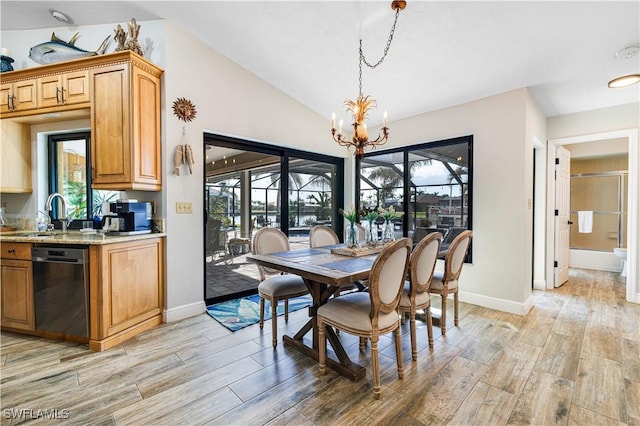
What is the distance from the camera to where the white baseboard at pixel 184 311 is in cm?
300

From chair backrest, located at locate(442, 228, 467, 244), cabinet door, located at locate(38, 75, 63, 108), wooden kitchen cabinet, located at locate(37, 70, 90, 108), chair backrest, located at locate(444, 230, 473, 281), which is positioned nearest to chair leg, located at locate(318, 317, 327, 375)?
chair backrest, located at locate(444, 230, 473, 281)

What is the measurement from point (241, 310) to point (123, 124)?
7.47 ft

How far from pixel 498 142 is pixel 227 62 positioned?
11.0 ft

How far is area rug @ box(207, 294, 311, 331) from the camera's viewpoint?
302 centimetres

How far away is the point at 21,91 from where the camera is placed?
119 inches

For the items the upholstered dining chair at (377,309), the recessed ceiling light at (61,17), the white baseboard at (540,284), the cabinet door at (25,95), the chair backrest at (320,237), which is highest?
the recessed ceiling light at (61,17)

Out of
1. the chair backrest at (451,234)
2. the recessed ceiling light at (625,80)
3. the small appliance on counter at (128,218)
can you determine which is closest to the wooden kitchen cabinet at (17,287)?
the small appliance on counter at (128,218)

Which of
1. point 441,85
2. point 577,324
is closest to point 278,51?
point 441,85

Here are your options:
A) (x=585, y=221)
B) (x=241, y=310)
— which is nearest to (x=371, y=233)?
(x=241, y=310)

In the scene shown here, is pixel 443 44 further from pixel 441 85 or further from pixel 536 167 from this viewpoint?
pixel 536 167

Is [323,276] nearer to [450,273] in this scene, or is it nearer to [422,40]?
[450,273]

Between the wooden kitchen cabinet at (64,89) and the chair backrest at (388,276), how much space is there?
3.16m

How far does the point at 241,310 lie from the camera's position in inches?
132

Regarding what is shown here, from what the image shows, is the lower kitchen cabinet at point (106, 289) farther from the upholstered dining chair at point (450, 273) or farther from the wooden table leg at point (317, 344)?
the upholstered dining chair at point (450, 273)
